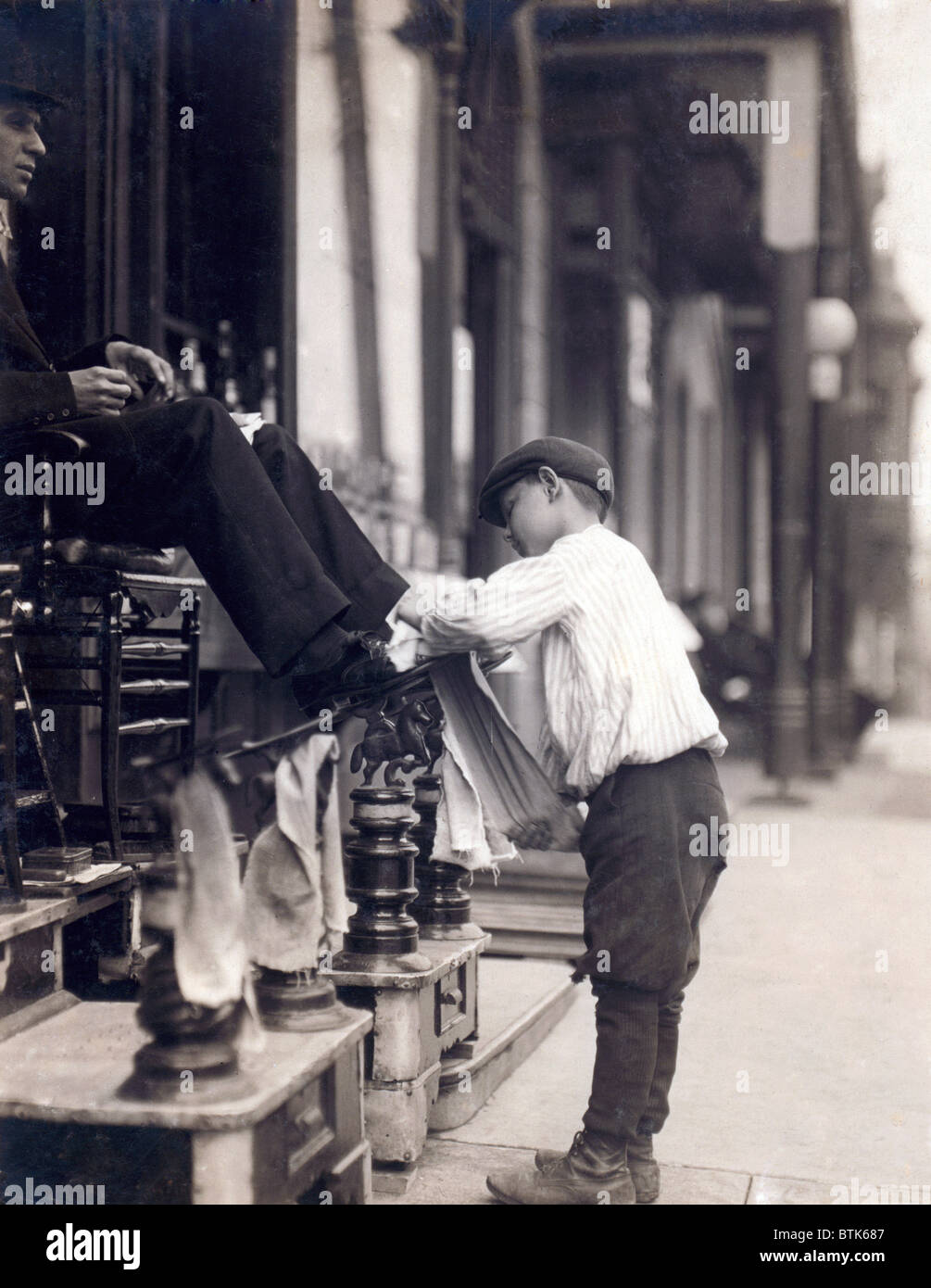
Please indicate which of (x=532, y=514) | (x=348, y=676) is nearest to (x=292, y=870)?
(x=348, y=676)

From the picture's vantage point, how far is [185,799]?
2.13 metres

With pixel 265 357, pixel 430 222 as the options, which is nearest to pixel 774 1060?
pixel 265 357

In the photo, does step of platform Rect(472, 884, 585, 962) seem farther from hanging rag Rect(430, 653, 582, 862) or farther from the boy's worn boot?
the boy's worn boot

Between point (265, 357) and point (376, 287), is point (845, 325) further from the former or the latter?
point (265, 357)

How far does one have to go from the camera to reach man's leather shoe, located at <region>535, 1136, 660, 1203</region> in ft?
8.29

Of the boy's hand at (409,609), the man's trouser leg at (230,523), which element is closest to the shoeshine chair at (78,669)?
the man's trouser leg at (230,523)

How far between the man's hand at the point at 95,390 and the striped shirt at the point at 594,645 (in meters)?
0.94

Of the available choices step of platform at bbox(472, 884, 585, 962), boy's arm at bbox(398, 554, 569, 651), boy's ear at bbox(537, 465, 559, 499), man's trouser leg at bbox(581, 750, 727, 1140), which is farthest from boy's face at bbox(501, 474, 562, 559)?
step of platform at bbox(472, 884, 585, 962)

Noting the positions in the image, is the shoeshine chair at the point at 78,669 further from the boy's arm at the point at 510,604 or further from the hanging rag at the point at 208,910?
the boy's arm at the point at 510,604

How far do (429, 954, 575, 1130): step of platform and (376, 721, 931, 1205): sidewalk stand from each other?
50 mm

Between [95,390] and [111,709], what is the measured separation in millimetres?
905

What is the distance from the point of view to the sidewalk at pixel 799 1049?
2674 mm
